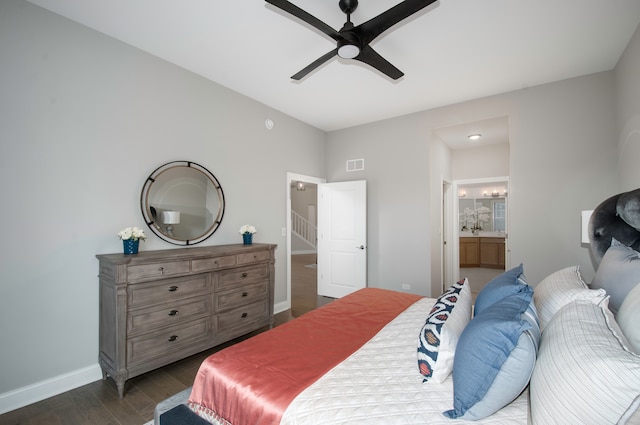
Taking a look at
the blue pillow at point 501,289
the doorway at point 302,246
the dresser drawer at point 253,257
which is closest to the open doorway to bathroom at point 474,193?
the doorway at point 302,246

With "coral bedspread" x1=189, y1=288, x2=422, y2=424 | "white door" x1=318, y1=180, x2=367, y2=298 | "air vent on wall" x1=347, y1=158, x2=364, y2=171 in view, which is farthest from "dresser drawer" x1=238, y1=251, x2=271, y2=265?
"air vent on wall" x1=347, y1=158, x2=364, y2=171

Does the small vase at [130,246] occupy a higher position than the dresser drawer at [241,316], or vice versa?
the small vase at [130,246]

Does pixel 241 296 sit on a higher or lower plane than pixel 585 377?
lower

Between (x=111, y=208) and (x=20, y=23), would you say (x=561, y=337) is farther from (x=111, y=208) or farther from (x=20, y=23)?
(x=20, y=23)

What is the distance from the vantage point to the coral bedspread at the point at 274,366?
3.95 ft

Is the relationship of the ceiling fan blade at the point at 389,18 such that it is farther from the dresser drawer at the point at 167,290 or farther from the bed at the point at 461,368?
the dresser drawer at the point at 167,290

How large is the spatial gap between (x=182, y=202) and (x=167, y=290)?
3.41 feet

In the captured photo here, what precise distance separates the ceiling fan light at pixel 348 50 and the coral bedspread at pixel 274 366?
1975 mm

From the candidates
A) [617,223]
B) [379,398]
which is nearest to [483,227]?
[617,223]

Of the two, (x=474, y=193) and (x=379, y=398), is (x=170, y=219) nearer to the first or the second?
(x=379, y=398)

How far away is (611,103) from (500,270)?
5074 mm

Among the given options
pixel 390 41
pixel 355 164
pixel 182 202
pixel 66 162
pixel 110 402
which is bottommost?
pixel 110 402

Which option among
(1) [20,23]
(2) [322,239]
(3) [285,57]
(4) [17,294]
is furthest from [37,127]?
(2) [322,239]

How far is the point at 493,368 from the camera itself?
3.19ft
